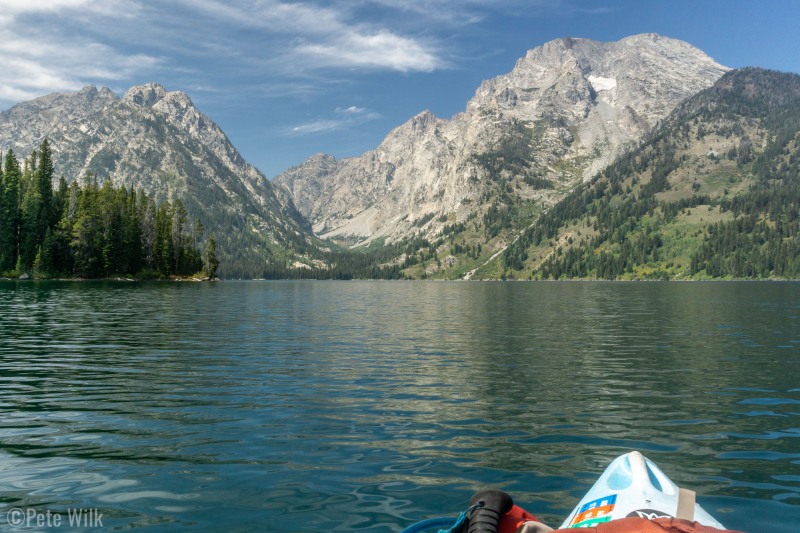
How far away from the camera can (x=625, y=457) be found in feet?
31.2

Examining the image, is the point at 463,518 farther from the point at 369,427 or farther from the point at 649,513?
the point at 369,427

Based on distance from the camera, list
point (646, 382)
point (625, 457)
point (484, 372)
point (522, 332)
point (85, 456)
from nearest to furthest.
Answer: point (625, 457) < point (85, 456) < point (646, 382) < point (484, 372) < point (522, 332)

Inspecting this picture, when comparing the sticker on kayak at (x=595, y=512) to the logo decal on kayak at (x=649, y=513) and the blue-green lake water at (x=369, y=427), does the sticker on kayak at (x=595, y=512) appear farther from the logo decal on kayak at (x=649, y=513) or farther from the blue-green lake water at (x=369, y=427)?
the blue-green lake water at (x=369, y=427)

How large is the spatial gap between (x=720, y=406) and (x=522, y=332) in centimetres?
3003

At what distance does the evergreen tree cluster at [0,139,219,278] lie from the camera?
5925 inches

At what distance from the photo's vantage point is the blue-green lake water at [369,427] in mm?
12125

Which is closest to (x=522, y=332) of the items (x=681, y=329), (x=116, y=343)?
(x=681, y=329)

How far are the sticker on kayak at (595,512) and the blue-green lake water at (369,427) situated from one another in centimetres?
263

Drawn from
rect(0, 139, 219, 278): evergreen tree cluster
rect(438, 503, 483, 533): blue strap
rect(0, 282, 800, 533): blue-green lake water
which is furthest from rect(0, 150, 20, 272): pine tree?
rect(438, 503, 483, 533): blue strap

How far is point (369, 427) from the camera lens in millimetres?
18859

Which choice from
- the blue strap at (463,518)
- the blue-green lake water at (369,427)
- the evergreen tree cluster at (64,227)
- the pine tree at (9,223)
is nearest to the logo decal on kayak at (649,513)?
the blue strap at (463,518)

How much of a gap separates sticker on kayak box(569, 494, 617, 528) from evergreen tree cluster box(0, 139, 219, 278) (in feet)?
575

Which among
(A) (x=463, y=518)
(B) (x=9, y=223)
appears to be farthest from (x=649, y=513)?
(B) (x=9, y=223)

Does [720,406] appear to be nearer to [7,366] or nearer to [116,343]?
[7,366]
